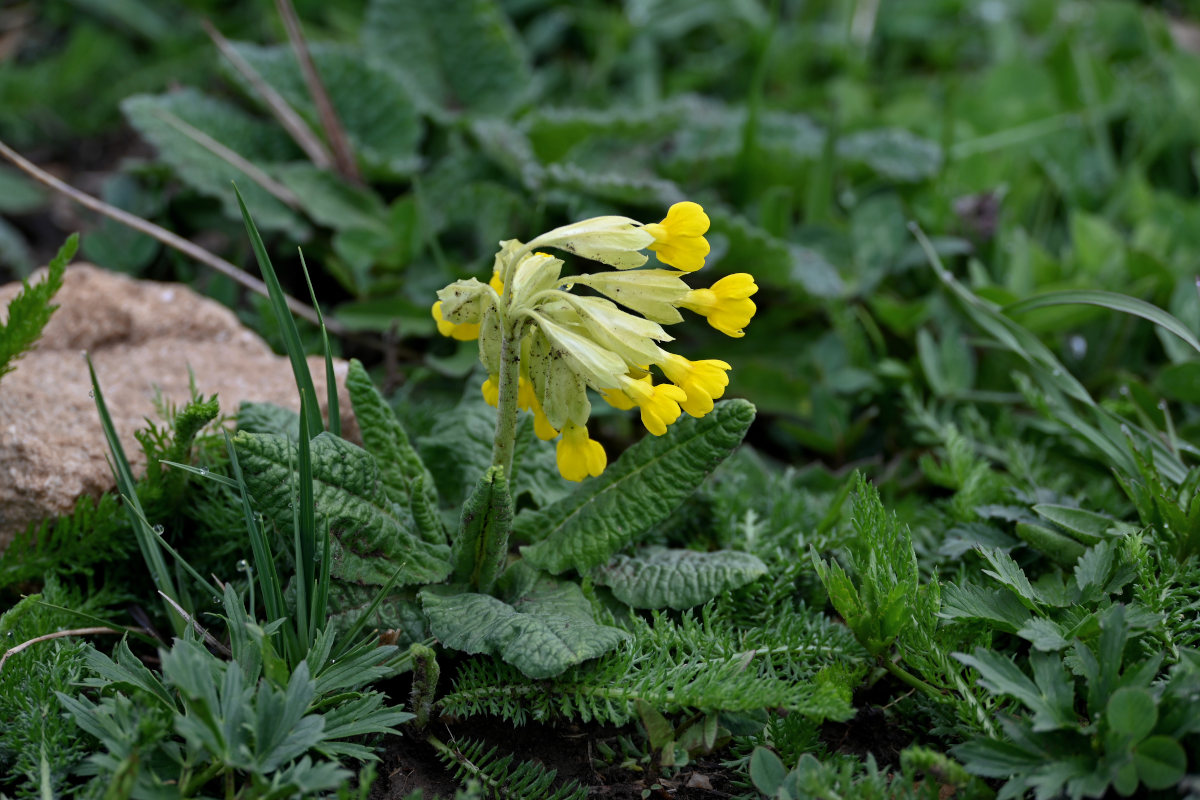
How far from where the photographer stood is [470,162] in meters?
3.00

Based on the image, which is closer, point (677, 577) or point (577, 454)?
point (577, 454)

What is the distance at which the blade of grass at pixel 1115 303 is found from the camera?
1.89 m

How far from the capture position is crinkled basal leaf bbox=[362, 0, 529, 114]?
10.7ft

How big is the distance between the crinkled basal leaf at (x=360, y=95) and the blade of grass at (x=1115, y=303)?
191 cm

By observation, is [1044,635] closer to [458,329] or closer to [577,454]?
[577,454]

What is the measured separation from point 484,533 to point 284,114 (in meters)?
1.82

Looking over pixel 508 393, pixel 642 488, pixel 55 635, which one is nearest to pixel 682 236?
pixel 508 393

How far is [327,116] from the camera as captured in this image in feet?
9.44

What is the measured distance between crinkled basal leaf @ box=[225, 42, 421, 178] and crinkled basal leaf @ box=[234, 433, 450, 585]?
1.59 meters

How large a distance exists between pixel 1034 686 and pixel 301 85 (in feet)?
8.99

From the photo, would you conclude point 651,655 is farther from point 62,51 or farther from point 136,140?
point 62,51

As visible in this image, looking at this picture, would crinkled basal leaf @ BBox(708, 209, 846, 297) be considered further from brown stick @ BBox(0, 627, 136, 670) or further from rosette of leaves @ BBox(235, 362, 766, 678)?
brown stick @ BBox(0, 627, 136, 670)

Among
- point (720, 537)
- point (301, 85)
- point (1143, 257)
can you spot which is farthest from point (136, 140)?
point (1143, 257)

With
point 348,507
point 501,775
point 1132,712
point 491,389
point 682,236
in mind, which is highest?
point 682,236
